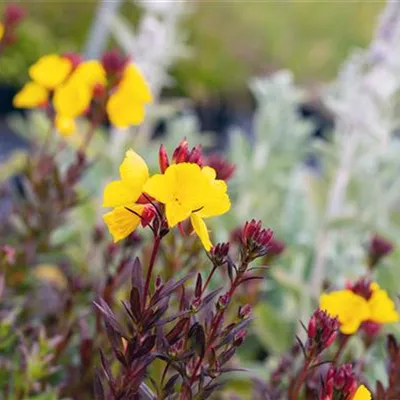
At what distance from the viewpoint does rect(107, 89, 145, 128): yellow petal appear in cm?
155

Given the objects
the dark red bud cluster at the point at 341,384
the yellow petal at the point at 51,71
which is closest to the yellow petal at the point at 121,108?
the yellow petal at the point at 51,71

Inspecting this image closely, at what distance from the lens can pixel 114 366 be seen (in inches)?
54.5

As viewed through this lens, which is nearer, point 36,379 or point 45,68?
point 36,379

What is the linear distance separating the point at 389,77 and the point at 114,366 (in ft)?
4.07

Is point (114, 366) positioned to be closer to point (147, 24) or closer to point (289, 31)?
point (147, 24)

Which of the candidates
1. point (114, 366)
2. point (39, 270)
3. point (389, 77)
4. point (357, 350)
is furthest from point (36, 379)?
point (389, 77)

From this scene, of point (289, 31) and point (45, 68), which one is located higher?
point (289, 31)

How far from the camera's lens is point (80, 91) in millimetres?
1592

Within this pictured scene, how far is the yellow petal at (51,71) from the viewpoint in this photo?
167cm

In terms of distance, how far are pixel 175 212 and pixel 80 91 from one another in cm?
82

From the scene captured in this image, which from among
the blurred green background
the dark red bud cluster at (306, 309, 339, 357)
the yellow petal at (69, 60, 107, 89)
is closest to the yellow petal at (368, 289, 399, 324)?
the dark red bud cluster at (306, 309, 339, 357)

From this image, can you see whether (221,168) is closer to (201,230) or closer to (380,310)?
(380,310)

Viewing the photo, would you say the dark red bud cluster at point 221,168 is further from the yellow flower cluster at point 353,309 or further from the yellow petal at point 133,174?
the yellow petal at point 133,174

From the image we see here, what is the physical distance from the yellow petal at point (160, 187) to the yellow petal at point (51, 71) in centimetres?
89
